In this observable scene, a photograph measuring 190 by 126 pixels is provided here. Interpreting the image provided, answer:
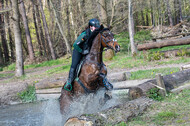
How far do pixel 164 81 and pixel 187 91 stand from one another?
69 centimetres

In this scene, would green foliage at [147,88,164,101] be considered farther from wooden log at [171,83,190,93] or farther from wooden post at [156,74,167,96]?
wooden log at [171,83,190,93]

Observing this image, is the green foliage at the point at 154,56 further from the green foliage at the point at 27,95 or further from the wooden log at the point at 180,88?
the green foliage at the point at 27,95

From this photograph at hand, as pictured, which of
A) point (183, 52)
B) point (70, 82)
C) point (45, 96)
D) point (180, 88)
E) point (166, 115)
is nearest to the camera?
point (166, 115)

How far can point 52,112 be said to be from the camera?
607 centimetres

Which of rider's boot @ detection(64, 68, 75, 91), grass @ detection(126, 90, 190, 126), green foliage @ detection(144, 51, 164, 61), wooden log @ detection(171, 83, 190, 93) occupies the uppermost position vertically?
rider's boot @ detection(64, 68, 75, 91)

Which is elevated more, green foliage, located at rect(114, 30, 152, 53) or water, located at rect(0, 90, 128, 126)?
green foliage, located at rect(114, 30, 152, 53)

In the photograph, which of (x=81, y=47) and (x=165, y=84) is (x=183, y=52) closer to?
(x=165, y=84)

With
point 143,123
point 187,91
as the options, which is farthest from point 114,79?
point 143,123

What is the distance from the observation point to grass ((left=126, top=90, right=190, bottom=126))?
404cm

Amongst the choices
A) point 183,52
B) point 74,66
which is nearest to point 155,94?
point 74,66

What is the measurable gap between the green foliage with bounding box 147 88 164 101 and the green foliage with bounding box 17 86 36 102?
5.83 m

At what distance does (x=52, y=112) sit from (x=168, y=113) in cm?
328

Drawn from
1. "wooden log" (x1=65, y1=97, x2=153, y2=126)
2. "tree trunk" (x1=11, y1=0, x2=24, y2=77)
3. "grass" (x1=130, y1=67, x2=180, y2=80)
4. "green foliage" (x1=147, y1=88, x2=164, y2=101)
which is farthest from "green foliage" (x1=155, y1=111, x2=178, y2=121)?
"tree trunk" (x1=11, y1=0, x2=24, y2=77)

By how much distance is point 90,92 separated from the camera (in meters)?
5.16
